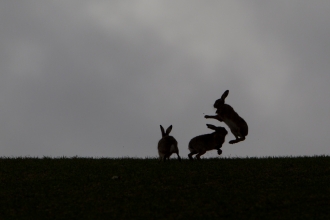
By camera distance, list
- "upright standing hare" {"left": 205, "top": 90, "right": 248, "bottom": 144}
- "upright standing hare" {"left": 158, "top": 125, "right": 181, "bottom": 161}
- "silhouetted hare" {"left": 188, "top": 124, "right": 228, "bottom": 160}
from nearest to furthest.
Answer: "upright standing hare" {"left": 158, "top": 125, "right": 181, "bottom": 161} < "silhouetted hare" {"left": 188, "top": 124, "right": 228, "bottom": 160} < "upright standing hare" {"left": 205, "top": 90, "right": 248, "bottom": 144}

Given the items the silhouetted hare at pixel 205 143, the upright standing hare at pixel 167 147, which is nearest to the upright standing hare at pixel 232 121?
the silhouetted hare at pixel 205 143

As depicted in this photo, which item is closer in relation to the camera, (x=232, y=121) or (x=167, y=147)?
(x=167, y=147)

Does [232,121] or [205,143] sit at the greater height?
[232,121]
